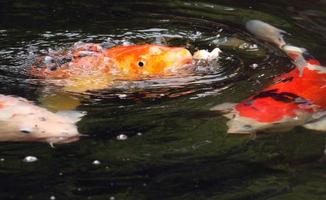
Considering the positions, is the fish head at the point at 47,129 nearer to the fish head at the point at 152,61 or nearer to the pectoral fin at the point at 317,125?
the fish head at the point at 152,61

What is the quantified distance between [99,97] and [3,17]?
1979 mm

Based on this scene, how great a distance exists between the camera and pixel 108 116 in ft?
11.2

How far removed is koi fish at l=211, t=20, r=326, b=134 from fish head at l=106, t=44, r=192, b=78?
56 centimetres

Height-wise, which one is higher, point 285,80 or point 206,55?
point 206,55

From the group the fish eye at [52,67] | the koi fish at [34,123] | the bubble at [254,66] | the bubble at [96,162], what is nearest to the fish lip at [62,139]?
the koi fish at [34,123]

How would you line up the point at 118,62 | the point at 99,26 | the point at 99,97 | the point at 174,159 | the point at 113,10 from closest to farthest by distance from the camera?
the point at 174,159 → the point at 99,97 → the point at 118,62 → the point at 99,26 → the point at 113,10

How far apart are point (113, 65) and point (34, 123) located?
2.88ft

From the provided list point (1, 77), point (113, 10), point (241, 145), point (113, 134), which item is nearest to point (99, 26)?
point (113, 10)

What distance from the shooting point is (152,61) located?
3.91 m

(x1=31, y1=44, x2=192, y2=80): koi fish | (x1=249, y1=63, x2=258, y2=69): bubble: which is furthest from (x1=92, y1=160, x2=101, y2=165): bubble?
(x1=249, y1=63, x2=258, y2=69): bubble

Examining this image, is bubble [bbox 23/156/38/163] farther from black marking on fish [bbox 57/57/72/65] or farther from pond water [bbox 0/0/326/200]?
black marking on fish [bbox 57/57/72/65]

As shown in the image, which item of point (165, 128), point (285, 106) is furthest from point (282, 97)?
point (165, 128)

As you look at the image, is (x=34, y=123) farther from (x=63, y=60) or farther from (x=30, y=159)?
(x=63, y=60)

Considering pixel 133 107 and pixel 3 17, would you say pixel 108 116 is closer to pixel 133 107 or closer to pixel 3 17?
pixel 133 107
